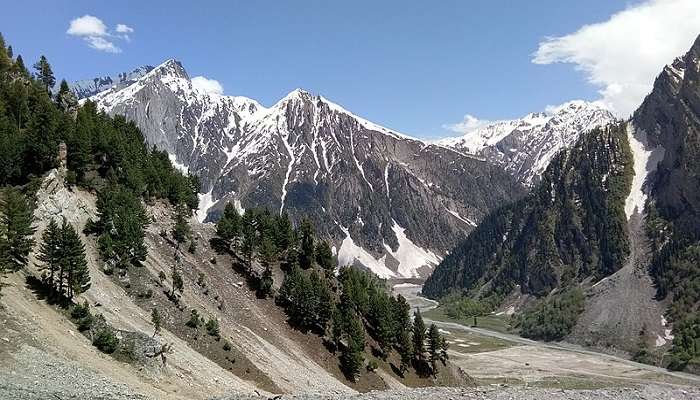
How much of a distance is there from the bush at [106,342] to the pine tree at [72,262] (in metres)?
7.58

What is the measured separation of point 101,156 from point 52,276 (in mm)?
36658

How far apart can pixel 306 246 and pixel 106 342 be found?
58420 millimetres

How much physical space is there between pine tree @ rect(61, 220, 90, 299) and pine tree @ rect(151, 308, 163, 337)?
8.03 m

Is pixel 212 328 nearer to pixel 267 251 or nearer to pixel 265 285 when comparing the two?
pixel 265 285

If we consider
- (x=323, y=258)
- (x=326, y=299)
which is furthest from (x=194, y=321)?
(x=323, y=258)

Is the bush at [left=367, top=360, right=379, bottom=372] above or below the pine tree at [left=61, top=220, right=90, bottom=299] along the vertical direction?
below

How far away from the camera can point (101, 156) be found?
89062 millimetres

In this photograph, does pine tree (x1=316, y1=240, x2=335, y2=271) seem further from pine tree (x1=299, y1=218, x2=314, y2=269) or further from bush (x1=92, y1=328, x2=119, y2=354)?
bush (x1=92, y1=328, x2=119, y2=354)

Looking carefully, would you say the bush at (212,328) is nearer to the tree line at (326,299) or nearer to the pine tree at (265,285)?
the tree line at (326,299)

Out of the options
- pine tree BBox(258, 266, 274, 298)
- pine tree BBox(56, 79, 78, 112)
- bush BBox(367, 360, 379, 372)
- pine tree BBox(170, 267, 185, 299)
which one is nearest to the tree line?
pine tree BBox(258, 266, 274, 298)

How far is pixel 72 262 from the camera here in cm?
5669

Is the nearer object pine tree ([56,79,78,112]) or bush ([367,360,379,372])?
bush ([367,360,379,372])

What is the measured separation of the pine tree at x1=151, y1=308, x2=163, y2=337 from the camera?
6119 centimetres

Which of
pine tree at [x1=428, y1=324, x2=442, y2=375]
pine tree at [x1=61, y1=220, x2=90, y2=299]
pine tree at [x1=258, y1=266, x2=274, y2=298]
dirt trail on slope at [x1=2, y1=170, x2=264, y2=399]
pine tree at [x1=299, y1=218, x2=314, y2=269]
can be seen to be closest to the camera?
dirt trail on slope at [x1=2, y1=170, x2=264, y2=399]
